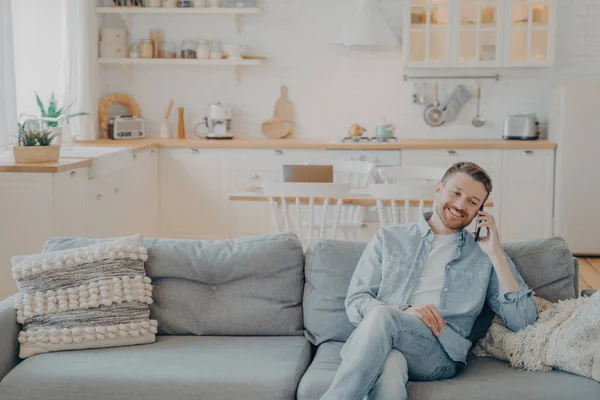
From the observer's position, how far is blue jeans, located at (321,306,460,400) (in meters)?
2.46

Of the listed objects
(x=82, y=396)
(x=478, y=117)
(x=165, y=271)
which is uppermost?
(x=478, y=117)

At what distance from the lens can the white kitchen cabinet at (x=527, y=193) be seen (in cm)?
644

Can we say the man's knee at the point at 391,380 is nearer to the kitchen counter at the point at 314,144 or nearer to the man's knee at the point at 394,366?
the man's knee at the point at 394,366

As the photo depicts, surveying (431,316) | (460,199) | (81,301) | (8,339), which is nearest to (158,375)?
(81,301)

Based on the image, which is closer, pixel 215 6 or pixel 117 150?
pixel 117 150

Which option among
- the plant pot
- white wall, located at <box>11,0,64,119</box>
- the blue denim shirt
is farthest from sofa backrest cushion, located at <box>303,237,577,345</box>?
white wall, located at <box>11,0,64,119</box>

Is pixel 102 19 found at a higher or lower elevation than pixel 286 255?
higher

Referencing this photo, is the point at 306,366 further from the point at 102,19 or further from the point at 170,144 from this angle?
the point at 102,19

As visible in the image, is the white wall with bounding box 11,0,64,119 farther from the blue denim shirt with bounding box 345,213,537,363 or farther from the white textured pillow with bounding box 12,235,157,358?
the blue denim shirt with bounding box 345,213,537,363

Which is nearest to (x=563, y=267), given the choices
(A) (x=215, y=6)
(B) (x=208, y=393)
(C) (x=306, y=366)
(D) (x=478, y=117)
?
(C) (x=306, y=366)

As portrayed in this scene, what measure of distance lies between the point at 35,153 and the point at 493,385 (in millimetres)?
3130

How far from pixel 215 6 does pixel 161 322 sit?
433 cm

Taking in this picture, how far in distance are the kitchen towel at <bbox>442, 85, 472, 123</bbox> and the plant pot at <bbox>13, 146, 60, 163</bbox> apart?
10.9 ft

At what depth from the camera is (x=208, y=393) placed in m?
2.63
